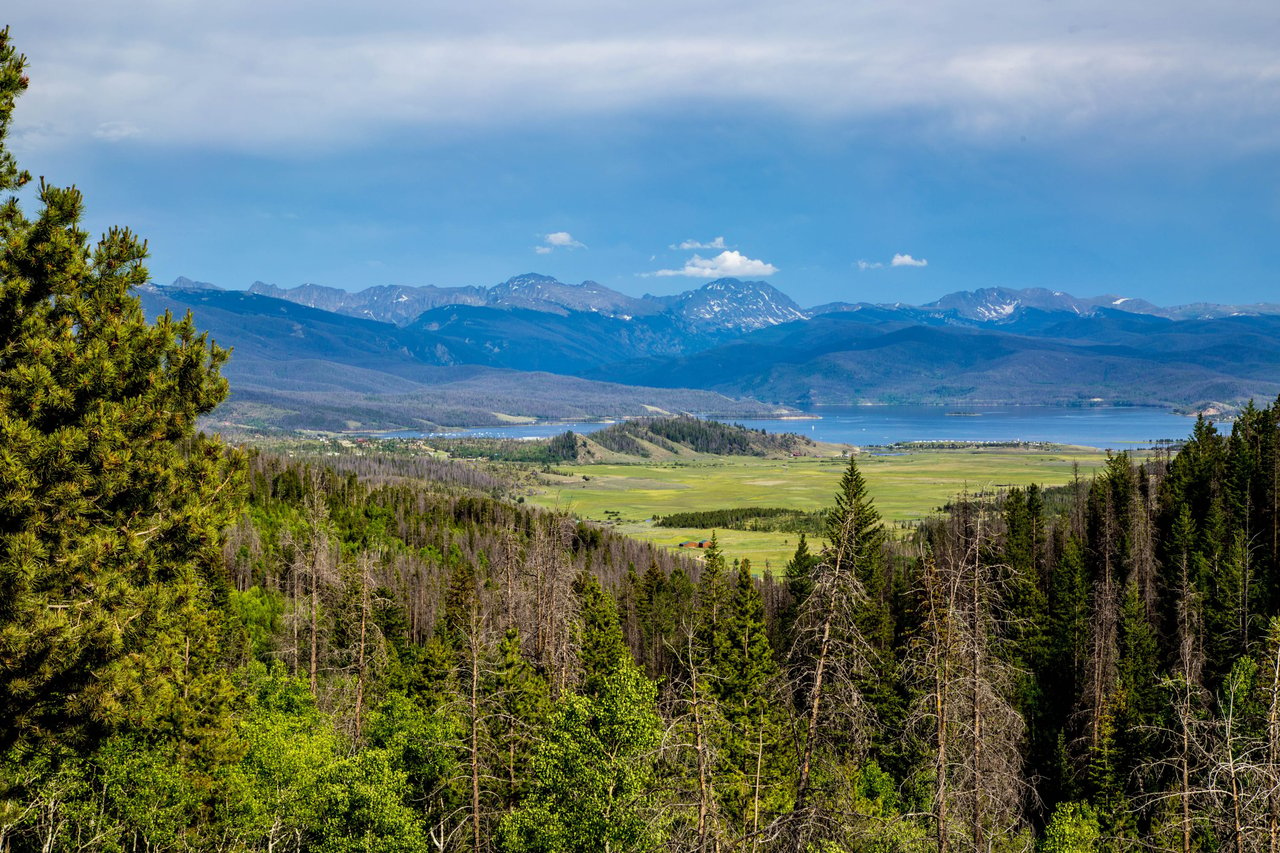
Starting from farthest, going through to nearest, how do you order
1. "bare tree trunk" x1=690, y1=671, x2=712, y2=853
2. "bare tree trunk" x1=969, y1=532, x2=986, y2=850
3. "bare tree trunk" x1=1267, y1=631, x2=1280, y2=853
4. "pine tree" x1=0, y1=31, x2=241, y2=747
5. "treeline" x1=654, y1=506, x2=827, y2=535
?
"treeline" x1=654, y1=506, x2=827, y2=535 → "bare tree trunk" x1=969, y1=532, x2=986, y2=850 → "pine tree" x1=0, y1=31, x2=241, y2=747 → "bare tree trunk" x1=690, y1=671, x2=712, y2=853 → "bare tree trunk" x1=1267, y1=631, x2=1280, y2=853

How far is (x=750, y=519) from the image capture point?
580 feet

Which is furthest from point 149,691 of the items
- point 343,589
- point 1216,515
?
point 1216,515

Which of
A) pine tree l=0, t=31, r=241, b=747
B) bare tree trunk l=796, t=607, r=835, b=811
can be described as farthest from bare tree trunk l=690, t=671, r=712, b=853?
pine tree l=0, t=31, r=241, b=747

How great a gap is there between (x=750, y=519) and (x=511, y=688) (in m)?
142

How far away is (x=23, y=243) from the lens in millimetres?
18172

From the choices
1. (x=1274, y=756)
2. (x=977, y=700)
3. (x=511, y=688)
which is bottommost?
(x=511, y=688)

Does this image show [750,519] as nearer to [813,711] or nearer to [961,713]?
[961,713]

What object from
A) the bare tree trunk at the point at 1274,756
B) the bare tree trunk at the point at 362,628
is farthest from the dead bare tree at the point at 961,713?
the bare tree trunk at the point at 362,628

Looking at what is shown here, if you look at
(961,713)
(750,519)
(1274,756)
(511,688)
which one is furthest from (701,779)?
(750,519)

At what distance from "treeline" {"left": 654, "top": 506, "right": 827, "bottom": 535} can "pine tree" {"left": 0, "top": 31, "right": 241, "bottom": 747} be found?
14346 cm

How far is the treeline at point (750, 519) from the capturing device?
165 metres

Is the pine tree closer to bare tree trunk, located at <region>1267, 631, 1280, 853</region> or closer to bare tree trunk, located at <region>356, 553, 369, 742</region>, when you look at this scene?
bare tree trunk, located at <region>356, 553, 369, 742</region>

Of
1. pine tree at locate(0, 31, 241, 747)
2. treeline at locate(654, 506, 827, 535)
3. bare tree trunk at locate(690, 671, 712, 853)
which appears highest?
pine tree at locate(0, 31, 241, 747)

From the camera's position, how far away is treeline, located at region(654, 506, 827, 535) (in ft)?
543
